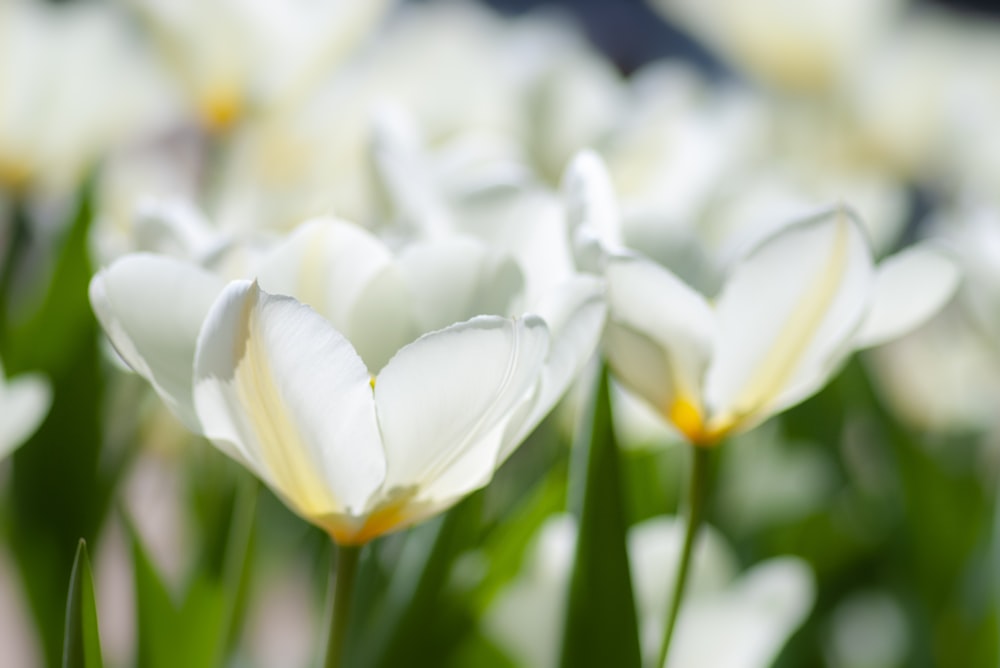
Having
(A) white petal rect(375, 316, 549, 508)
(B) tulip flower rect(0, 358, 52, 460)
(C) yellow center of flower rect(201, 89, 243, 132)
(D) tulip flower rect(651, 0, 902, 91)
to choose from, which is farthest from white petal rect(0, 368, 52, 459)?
(D) tulip flower rect(651, 0, 902, 91)

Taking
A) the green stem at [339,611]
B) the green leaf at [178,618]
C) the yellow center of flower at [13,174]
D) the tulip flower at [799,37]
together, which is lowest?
Result: the tulip flower at [799,37]

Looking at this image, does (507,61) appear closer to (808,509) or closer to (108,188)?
(108,188)

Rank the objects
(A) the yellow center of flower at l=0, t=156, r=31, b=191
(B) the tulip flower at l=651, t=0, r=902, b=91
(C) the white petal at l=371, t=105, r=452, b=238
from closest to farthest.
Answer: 1. (C) the white petal at l=371, t=105, r=452, b=238
2. (A) the yellow center of flower at l=0, t=156, r=31, b=191
3. (B) the tulip flower at l=651, t=0, r=902, b=91

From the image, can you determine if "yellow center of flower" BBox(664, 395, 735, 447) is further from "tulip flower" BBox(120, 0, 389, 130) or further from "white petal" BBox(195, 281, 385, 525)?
"tulip flower" BBox(120, 0, 389, 130)

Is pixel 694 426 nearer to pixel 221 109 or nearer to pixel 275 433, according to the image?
pixel 275 433

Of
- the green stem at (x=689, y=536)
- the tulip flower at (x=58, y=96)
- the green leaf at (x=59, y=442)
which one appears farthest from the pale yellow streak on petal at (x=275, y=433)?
the tulip flower at (x=58, y=96)

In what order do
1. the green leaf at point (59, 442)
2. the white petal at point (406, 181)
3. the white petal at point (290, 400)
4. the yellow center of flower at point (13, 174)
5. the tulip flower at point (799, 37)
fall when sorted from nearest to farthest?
the white petal at point (290, 400) → the white petal at point (406, 181) → the green leaf at point (59, 442) → the yellow center of flower at point (13, 174) → the tulip flower at point (799, 37)

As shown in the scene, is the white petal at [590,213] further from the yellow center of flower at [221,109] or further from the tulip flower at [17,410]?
the yellow center of flower at [221,109]
